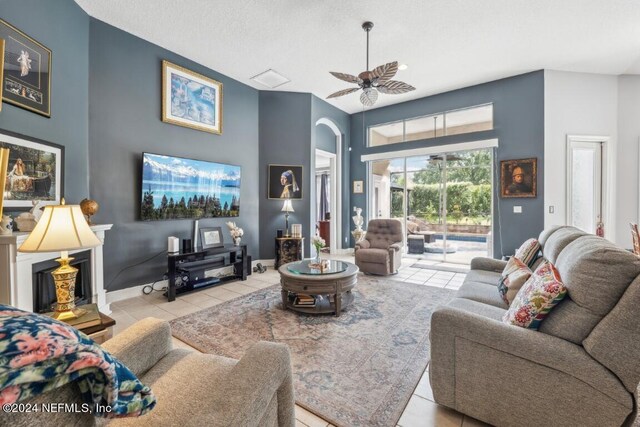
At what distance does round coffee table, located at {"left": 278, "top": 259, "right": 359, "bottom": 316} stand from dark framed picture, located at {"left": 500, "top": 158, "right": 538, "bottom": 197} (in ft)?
11.4

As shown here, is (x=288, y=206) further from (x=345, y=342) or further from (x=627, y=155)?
(x=627, y=155)

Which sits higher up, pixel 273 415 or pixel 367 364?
pixel 273 415

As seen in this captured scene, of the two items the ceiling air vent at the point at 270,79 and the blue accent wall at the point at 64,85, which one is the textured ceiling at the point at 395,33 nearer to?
the ceiling air vent at the point at 270,79

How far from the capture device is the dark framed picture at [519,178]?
4.55 m

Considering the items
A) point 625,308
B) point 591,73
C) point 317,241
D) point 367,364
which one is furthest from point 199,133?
point 591,73

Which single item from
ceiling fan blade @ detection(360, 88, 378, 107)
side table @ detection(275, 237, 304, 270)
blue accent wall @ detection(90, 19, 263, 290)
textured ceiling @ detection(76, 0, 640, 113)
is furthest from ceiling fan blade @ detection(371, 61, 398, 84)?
side table @ detection(275, 237, 304, 270)

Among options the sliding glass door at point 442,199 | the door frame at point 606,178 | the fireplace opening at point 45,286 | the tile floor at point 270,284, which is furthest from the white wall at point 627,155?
the fireplace opening at point 45,286

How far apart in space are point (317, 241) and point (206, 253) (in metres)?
1.59

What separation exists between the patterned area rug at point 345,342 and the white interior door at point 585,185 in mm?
2936

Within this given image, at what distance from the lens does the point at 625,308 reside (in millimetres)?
1165

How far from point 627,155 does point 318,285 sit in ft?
17.6

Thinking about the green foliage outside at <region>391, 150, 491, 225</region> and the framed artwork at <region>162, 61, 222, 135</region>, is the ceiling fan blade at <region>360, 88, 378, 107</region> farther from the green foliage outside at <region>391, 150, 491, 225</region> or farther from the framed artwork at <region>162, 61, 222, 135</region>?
the green foliage outside at <region>391, 150, 491, 225</region>

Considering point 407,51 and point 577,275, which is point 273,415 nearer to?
point 577,275

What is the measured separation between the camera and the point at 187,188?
4.02 metres
